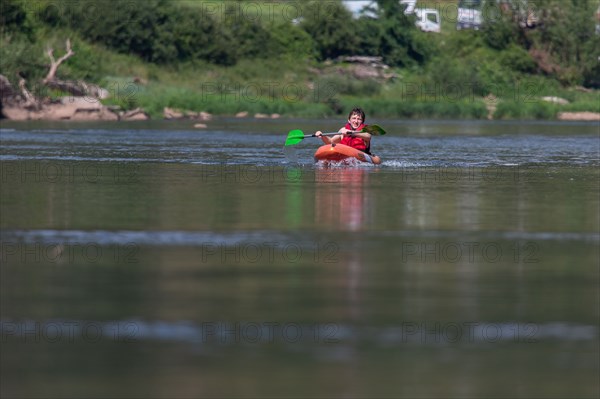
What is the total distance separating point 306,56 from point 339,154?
65.5 metres

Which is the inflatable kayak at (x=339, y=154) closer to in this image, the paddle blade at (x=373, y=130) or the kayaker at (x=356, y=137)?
the kayaker at (x=356, y=137)

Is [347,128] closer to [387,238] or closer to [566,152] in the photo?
[566,152]

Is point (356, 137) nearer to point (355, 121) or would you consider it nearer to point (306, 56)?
point (355, 121)

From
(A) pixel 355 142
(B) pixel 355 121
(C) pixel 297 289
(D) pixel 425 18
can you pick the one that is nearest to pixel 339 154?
(A) pixel 355 142

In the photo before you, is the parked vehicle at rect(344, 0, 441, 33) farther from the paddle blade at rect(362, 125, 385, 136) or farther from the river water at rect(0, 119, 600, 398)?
the river water at rect(0, 119, 600, 398)

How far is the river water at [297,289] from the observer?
281 inches

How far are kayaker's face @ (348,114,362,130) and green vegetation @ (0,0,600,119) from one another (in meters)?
36.7

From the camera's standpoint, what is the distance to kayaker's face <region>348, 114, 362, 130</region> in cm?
2828

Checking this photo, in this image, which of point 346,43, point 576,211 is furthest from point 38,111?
point 576,211

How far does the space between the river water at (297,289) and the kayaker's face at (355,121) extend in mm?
6429

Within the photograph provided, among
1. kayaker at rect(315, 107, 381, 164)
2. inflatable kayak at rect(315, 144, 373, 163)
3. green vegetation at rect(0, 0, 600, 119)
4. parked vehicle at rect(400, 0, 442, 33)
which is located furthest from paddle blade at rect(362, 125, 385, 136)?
parked vehicle at rect(400, 0, 442, 33)

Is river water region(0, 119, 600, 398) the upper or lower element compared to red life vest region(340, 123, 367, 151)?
upper

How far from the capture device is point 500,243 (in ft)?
42.8

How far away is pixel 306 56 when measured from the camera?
92.3m
